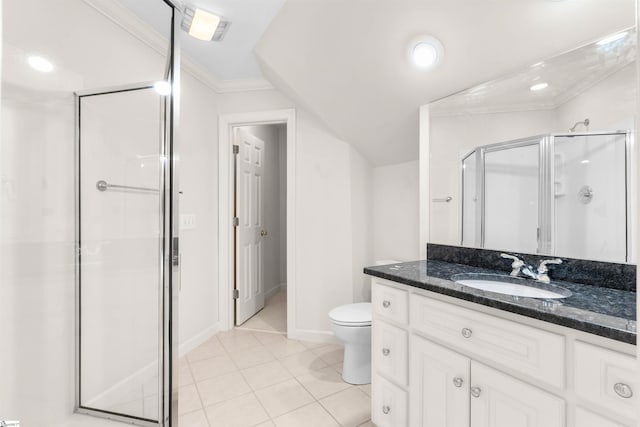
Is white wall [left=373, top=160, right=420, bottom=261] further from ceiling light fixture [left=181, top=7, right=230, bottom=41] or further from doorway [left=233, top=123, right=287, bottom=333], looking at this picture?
ceiling light fixture [left=181, top=7, right=230, bottom=41]

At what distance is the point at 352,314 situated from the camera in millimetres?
2080

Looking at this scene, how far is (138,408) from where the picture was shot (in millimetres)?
1502

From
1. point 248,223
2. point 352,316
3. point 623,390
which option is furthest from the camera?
point 248,223

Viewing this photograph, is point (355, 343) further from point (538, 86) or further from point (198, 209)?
point (538, 86)

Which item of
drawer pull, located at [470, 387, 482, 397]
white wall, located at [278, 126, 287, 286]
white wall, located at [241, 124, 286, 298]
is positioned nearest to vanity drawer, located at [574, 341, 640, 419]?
drawer pull, located at [470, 387, 482, 397]

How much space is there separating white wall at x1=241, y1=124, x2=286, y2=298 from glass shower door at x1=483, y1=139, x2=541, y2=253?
8.85 ft

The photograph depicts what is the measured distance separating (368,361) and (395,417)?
620 millimetres

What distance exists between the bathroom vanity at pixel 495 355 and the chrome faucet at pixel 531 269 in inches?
3.7

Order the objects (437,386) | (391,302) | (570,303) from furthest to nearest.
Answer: (391,302) → (437,386) → (570,303)

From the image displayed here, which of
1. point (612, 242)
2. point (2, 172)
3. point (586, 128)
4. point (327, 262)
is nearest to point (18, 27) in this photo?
point (2, 172)

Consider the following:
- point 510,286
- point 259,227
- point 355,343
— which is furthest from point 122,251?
point 510,286

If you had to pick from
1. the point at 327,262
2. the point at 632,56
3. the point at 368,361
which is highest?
the point at 632,56

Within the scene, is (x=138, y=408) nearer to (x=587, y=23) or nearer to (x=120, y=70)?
(x=120, y=70)

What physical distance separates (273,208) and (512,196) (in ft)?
10.3
